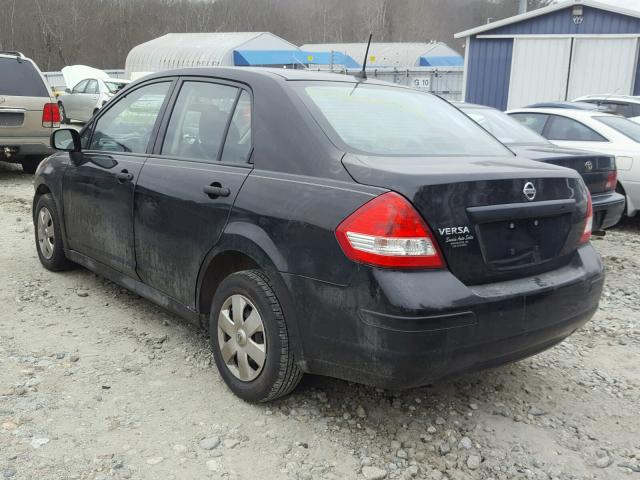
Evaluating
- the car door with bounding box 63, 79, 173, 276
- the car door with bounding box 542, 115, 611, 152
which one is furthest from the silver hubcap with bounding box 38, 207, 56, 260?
the car door with bounding box 542, 115, 611, 152

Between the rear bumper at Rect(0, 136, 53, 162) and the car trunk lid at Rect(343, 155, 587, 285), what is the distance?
26.8ft

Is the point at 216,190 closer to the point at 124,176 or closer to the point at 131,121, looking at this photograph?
the point at 124,176

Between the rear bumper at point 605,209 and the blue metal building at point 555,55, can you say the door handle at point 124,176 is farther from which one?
the blue metal building at point 555,55

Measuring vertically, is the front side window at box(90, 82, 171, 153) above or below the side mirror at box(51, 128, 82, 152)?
above

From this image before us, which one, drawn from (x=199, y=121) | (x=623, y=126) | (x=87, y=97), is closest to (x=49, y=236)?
(x=199, y=121)

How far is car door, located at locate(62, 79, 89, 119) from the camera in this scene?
2138cm

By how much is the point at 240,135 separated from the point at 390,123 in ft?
2.58

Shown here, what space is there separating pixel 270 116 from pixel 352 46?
51.3m

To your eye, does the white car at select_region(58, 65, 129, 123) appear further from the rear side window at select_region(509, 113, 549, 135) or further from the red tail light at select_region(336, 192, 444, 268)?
the red tail light at select_region(336, 192, 444, 268)

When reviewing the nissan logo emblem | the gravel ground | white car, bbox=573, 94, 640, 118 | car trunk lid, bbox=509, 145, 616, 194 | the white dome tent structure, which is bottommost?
the gravel ground

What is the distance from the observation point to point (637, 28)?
18.7 metres

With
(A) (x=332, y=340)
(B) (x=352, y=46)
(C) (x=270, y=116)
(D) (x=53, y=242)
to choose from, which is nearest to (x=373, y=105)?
(C) (x=270, y=116)

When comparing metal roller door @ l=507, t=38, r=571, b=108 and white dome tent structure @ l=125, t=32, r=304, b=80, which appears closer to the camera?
metal roller door @ l=507, t=38, r=571, b=108

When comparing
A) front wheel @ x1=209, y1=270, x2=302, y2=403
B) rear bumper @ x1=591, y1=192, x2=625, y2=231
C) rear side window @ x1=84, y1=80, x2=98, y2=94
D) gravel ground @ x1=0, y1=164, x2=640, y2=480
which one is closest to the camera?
gravel ground @ x1=0, y1=164, x2=640, y2=480
